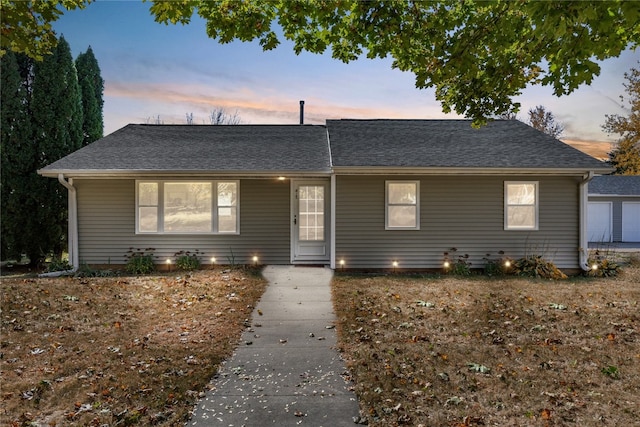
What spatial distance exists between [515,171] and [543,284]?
2.97 meters

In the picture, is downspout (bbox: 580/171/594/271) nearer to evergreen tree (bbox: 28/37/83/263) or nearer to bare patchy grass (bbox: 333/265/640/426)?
bare patchy grass (bbox: 333/265/640/426)

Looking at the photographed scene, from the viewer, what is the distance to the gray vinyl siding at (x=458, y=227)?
11.0 meters

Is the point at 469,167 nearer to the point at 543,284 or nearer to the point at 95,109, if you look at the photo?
the point at 543,284

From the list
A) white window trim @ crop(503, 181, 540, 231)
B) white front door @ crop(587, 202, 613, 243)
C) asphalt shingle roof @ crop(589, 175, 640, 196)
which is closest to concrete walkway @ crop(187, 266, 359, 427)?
white window trim @ crop(503, 181, 540, 231)

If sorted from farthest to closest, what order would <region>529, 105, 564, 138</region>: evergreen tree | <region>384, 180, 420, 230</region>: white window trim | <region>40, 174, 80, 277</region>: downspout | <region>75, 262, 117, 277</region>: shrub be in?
<region>529, 105, 564, 138</region>: evergreen tree
<region>384, 180, 420, 230</region>: white window trim
<region>40, 174, 80, 277</region>: downspout
<region>75, 262, 117, 277</region>: shrub

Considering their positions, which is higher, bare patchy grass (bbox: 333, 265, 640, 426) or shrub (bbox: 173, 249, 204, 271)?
shrub (bbox: 173, 249, 204, 271)

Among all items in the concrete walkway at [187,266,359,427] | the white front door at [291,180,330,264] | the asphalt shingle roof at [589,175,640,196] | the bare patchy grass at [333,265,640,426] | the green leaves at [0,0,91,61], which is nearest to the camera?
the concrete walkway at [187,266,359,427]

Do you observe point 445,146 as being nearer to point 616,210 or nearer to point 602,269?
point 602,269

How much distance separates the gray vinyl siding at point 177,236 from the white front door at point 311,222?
280 mm

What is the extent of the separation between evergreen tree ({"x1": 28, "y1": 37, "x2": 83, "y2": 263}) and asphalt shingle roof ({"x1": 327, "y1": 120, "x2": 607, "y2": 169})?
8625 mm

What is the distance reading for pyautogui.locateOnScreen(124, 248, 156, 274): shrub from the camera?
35.2 feet

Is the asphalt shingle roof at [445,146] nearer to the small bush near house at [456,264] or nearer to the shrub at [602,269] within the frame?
the small bush near house at [456,264]

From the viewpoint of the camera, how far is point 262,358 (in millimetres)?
5012

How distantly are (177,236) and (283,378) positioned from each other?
7.70 meters
